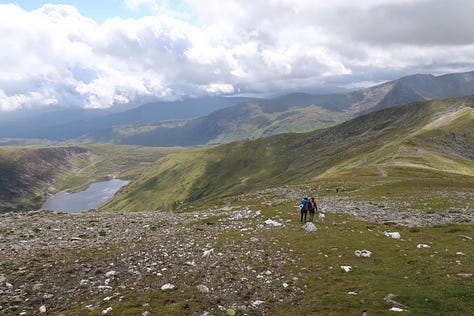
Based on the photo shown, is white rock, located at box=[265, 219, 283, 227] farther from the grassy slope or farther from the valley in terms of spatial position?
the grassy slope

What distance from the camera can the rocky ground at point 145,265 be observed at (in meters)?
18.8

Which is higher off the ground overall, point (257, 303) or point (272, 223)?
point (257, 303)

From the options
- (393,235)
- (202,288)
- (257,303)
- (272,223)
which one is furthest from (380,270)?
(272,223)

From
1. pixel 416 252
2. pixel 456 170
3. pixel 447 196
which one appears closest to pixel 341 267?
pixel 416 252

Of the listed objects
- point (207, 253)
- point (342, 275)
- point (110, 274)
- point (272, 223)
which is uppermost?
point (110, 274)

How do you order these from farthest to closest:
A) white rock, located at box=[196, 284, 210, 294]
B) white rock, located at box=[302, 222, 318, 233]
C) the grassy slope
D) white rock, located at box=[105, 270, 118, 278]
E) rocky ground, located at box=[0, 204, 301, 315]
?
white rock, located at box=[302, 222, 318, 233] < white rock, located at box=[105, 270, 118, 278] < white rock, located at box=[196, 284, 210, 294] < rocky ground, located at box=[0, 204, 301, 315] < the grassy slope

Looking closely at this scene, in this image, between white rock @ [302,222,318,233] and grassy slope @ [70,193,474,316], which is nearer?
grassy slope @ [70,193,474,316]

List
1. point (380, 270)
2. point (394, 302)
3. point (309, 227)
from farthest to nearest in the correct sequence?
point (309, 227), point (380, 270), point (394, 302)

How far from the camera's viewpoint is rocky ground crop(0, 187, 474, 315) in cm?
1884

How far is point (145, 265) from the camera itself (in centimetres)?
2448

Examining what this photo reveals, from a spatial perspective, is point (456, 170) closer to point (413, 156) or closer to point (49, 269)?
point (413, 156)

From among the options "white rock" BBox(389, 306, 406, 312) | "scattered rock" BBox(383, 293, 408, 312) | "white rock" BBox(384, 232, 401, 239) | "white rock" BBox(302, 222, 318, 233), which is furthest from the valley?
"white rock" BBox(384, 232, 401, 239)

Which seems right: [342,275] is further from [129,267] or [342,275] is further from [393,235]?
[129,267]

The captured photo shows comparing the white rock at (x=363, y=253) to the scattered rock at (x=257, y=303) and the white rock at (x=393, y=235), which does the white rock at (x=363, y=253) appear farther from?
the scattered rock at (x=257, y=303)
